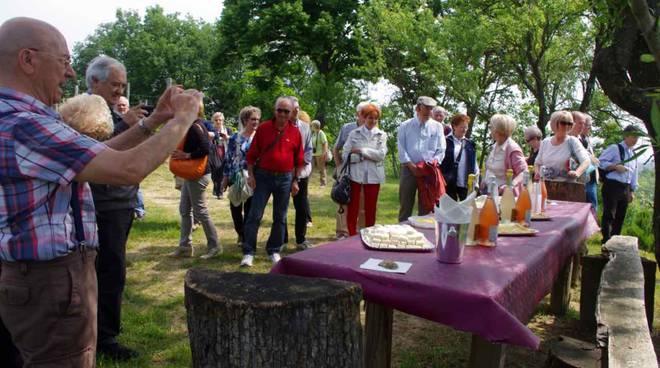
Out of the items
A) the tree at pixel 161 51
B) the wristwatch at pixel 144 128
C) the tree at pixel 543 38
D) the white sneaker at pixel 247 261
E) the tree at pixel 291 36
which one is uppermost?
the tree at pixel 161 51

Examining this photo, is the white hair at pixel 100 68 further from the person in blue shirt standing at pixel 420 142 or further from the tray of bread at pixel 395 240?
the person in blue shirt standing at pixel 420 142

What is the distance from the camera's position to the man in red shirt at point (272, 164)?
17.2 ft

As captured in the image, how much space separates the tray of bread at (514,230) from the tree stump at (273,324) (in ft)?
4.84

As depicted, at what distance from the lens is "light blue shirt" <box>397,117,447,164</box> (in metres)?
6.00

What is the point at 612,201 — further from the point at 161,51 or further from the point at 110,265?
the point at 161,51

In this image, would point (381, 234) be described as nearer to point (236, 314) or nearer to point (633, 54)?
point (236, 314)

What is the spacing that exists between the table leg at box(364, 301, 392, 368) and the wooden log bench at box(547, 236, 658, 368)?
0.92 meters

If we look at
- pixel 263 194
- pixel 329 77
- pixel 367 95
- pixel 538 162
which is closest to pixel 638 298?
pixel 538 162

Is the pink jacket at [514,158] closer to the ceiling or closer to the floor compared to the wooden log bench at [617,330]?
closer to the ceiling

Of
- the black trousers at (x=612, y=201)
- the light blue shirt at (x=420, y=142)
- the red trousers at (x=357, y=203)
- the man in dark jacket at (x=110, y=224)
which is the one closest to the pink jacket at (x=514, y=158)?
the light blue shirt at (x=420, y=142)

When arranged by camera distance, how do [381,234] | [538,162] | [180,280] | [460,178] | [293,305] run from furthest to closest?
[460,178]
[538,162]
[180,280]
[381,234]
[293,305]

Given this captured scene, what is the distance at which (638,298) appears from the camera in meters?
2.95

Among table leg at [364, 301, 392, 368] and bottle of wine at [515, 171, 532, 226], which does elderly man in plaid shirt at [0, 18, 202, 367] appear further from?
bottle of wine at [515, 171, 532, 226]

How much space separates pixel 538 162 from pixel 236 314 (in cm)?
478
